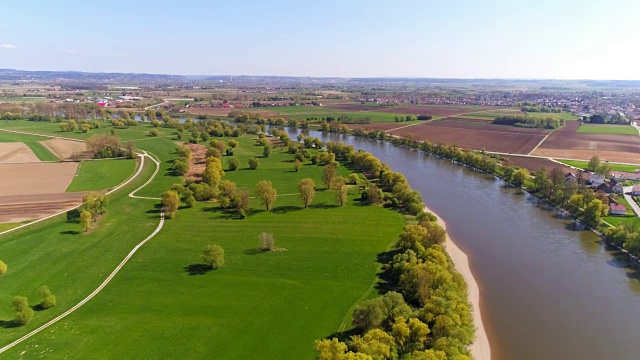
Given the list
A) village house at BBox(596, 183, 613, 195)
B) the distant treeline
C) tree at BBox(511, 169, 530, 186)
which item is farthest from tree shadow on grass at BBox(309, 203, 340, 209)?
the distant treeline

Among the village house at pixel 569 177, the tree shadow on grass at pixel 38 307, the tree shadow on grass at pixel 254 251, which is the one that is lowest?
the tree shadow on grass at pixel 38 307

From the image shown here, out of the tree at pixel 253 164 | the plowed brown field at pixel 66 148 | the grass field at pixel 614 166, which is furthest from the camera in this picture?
the plowed brown field at pixel 66 148

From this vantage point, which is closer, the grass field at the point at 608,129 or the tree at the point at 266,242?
the tree at the point at 266,242

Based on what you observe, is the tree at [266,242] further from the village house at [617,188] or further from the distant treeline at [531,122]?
the distant treeline at [531,122]

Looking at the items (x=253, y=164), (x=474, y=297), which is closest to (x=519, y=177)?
(x=474, y=297)

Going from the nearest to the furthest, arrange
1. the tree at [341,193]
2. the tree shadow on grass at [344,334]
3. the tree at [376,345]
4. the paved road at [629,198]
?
the tree at [376,345], the tree shadow on grass at [344,334], the paved road at [629,198], the tree at [341,193]

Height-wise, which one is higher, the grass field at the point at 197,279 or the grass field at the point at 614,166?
the grass field at the point at 614,166

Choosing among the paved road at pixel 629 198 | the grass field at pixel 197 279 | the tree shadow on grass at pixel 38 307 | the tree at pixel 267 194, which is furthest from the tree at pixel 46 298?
the paved road at pixel 629 198
